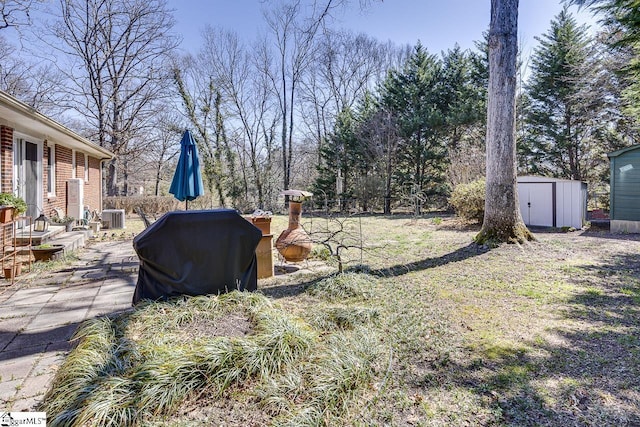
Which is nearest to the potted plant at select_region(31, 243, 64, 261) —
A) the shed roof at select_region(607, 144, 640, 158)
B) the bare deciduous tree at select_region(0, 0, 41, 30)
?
the bare deciduous tree at select_region(0, 0, 41, 30)

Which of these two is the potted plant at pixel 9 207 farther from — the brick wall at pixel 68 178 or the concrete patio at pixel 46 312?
the brick wall at pixel 68 178

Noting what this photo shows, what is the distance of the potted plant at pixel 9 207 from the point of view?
462 cm

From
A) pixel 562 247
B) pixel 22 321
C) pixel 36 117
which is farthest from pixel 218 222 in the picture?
pixel 562 247

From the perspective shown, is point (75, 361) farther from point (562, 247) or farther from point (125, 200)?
point (125, 200)

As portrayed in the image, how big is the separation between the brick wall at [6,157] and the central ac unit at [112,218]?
460 centimetres

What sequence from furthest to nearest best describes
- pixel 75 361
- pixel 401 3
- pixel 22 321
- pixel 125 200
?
pixel 125 200
pixel 401 3
pixel 22 321
pixel 75 361

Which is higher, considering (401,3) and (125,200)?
(401,3)

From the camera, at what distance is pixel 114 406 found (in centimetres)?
184

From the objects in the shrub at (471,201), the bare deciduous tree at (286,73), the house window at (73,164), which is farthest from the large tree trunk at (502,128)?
the bare deciduous tree at (286,73)

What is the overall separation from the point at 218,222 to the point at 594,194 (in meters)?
20.5

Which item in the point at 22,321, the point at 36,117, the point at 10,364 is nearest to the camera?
the point at 10,364

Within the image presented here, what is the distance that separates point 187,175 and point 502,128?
6012 millimetres

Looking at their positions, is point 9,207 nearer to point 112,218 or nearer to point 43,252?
point 43,252

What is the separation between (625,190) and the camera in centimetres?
A: 920
